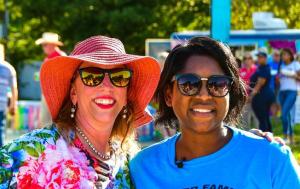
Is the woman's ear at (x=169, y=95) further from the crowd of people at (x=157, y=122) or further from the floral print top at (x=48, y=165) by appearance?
the floral print top at (x=48, y=165)

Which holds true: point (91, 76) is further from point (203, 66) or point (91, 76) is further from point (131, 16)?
point (131, 16)

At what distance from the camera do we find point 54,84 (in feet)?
10.3

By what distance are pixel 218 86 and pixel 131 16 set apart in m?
21.5

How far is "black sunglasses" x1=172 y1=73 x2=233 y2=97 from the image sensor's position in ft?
9.03

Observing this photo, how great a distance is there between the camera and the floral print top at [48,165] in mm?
2717

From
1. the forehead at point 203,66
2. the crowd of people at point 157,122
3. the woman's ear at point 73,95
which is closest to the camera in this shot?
the crowd of people at point 157,122

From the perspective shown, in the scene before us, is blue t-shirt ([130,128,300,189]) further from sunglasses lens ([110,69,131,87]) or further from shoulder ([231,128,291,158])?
sunglasses lens ([110,69,131,87])

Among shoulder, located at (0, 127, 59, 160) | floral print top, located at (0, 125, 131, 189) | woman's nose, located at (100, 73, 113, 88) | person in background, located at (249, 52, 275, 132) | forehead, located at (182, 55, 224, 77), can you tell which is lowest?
person in background, located at (249, 52, 275, 132)

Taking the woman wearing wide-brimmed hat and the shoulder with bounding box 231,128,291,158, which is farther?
the woman wearing wide-brimmed hat

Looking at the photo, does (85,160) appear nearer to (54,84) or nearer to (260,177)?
(54,84)

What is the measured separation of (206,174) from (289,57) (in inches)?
381

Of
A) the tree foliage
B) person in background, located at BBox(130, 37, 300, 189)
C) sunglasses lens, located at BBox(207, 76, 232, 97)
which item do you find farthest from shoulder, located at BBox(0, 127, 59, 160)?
the tree foliage

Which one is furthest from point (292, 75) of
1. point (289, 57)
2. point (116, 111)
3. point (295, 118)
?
point (116, 111)

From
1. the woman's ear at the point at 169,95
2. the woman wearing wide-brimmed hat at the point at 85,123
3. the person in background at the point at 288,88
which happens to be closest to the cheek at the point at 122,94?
the woman wearing wide-brimmed hat at the point at 85,123
